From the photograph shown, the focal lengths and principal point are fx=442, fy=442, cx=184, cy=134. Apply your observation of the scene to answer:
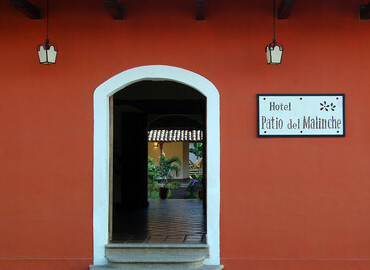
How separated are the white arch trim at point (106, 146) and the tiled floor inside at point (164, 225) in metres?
0.32

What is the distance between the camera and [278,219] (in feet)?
18.2

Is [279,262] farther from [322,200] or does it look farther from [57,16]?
[57,16]

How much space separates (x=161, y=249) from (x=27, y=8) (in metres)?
3.41

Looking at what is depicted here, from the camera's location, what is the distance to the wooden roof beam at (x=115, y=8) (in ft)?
17.1

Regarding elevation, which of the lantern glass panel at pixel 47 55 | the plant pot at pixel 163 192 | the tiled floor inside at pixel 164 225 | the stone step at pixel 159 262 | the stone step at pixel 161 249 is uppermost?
the lantern glass panel at pixel 47 55

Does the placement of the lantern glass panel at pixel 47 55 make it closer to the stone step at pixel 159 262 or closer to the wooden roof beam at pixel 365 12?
the stone step at pixel 159 262

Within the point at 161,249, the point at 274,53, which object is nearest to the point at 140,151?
the point at 161,249

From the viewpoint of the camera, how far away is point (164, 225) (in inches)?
275

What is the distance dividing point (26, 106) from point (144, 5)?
2009mm

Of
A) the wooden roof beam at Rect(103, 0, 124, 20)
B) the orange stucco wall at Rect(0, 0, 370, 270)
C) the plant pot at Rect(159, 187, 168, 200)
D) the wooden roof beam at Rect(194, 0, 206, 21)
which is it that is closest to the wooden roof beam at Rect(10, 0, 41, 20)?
the orange stucco wall at Rect(0, 0, 370, 270)

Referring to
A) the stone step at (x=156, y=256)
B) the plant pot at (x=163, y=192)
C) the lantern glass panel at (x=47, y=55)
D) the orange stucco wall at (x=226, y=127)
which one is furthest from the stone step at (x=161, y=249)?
the plant pot at (x=163, y=192)

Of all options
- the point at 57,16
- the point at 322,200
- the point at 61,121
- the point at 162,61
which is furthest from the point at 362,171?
the point at 57,16

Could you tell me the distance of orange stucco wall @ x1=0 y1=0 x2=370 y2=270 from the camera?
18.2ft

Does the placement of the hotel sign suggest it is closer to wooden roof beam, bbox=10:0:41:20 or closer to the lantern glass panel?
the lantern glass panel
